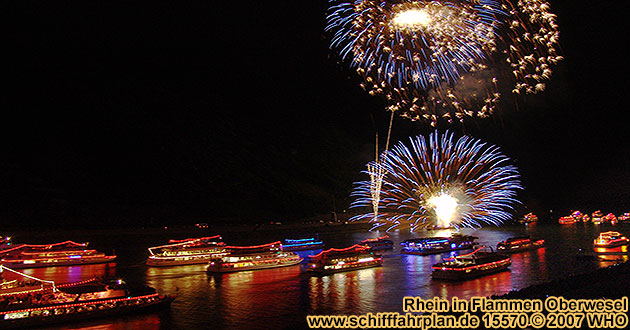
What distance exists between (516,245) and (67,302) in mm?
34792

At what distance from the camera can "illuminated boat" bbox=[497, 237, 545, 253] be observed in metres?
40.4

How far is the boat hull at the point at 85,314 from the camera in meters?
18.5

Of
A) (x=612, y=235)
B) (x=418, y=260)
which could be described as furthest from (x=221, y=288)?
(x=612, y=235)

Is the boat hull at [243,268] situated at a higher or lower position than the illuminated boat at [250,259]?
lower

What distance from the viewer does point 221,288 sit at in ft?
84.3

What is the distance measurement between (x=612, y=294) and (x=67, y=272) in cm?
3155

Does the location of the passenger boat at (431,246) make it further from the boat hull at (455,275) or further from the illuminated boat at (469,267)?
the boat hull at (455,275)

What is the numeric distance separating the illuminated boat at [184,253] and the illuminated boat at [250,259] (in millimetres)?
2011

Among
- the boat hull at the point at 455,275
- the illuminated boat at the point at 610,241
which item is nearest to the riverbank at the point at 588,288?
the boat hull at the point at 455,275

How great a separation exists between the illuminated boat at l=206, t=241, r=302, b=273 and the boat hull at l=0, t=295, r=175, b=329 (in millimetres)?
9679

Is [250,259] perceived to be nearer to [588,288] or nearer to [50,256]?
[50,256]

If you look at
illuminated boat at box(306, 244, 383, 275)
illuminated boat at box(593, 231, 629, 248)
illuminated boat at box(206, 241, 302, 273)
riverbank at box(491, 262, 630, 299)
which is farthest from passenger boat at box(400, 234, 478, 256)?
riverbank at box(491, 262, 630, 299)

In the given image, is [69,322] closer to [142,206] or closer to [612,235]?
[612,235]

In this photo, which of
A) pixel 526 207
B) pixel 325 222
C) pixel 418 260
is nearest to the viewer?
pixel 418 260
